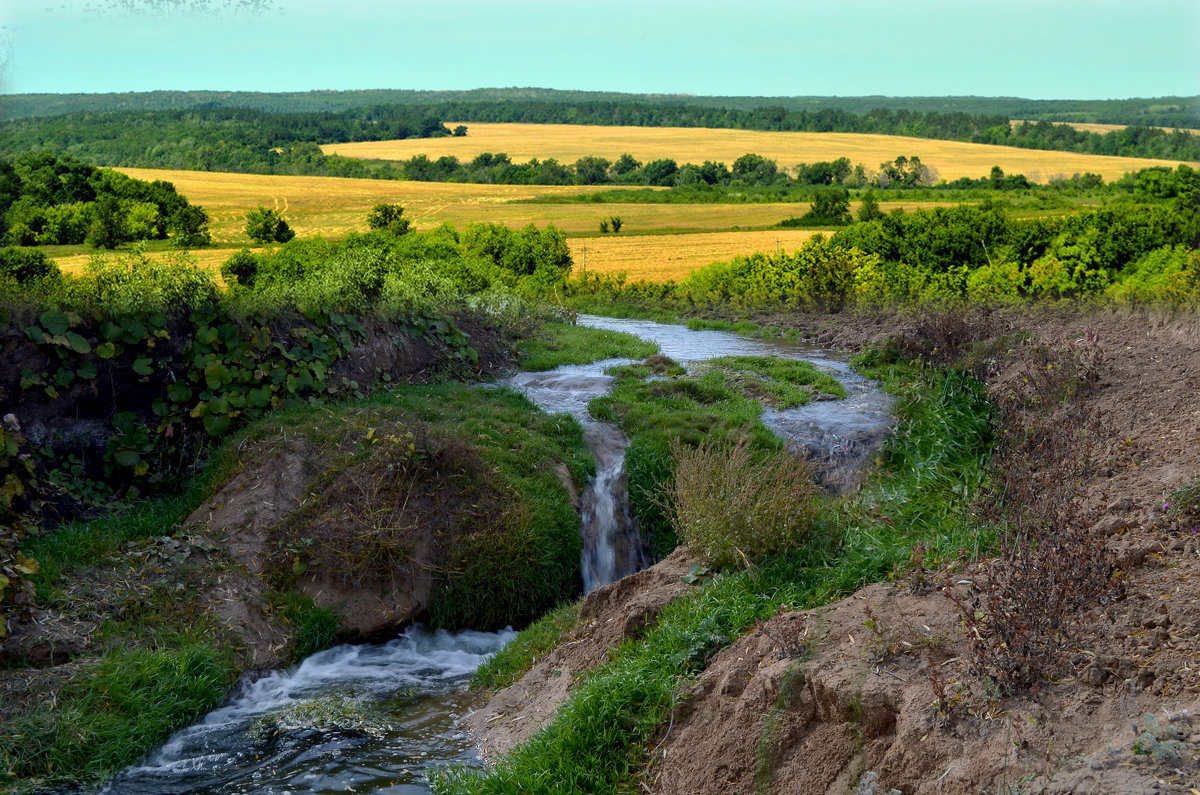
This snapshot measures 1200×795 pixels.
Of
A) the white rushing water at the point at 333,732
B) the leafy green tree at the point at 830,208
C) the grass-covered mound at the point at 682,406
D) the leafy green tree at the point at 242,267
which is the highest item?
the leafy green tree at the point at 830,208

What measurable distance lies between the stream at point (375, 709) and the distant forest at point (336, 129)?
334 inches

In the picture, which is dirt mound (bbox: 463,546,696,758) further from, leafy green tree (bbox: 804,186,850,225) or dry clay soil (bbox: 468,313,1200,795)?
leafy green tree (bbox: 804,186,850,225)

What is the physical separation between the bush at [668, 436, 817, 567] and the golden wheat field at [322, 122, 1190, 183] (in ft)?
115

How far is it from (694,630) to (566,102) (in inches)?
4114

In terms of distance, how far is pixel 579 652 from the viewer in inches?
237

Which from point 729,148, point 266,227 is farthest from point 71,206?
point 729,148

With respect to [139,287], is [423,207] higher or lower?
higher

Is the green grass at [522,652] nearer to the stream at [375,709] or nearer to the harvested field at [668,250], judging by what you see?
the stream at [375,709]

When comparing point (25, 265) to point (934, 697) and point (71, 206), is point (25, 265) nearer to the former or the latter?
point (71, 206)

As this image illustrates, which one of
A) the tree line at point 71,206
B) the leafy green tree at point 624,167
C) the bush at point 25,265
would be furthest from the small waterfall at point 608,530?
the leafy green tree at point 624,167

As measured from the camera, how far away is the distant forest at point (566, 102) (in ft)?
76.0

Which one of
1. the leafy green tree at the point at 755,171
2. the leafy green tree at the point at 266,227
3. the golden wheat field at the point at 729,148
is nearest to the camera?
the leafy green tree at the point at 266,227

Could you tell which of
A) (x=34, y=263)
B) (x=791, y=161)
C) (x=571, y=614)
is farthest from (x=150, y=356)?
(x=791, y=161)

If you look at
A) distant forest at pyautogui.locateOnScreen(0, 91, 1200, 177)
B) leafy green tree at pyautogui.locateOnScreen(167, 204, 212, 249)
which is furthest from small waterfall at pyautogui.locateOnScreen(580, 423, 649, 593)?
leafy green tree at pyautogui.locateOnScreen(167, 204, 212, 249)
